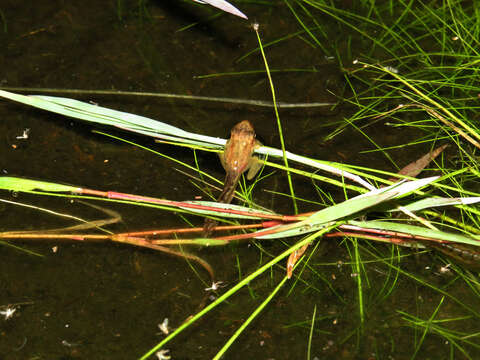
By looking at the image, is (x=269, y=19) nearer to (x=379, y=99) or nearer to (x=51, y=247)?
(x=379, y=99)

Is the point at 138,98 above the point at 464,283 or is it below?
above

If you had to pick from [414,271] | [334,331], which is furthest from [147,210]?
[414,271]

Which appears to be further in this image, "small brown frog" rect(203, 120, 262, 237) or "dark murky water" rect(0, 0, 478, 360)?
"small brown frog" rect(203, 120, 262, 237)

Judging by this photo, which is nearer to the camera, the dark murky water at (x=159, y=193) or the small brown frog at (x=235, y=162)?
the dark murky water at (x=159, y=193)

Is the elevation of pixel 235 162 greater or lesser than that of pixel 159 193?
greater
